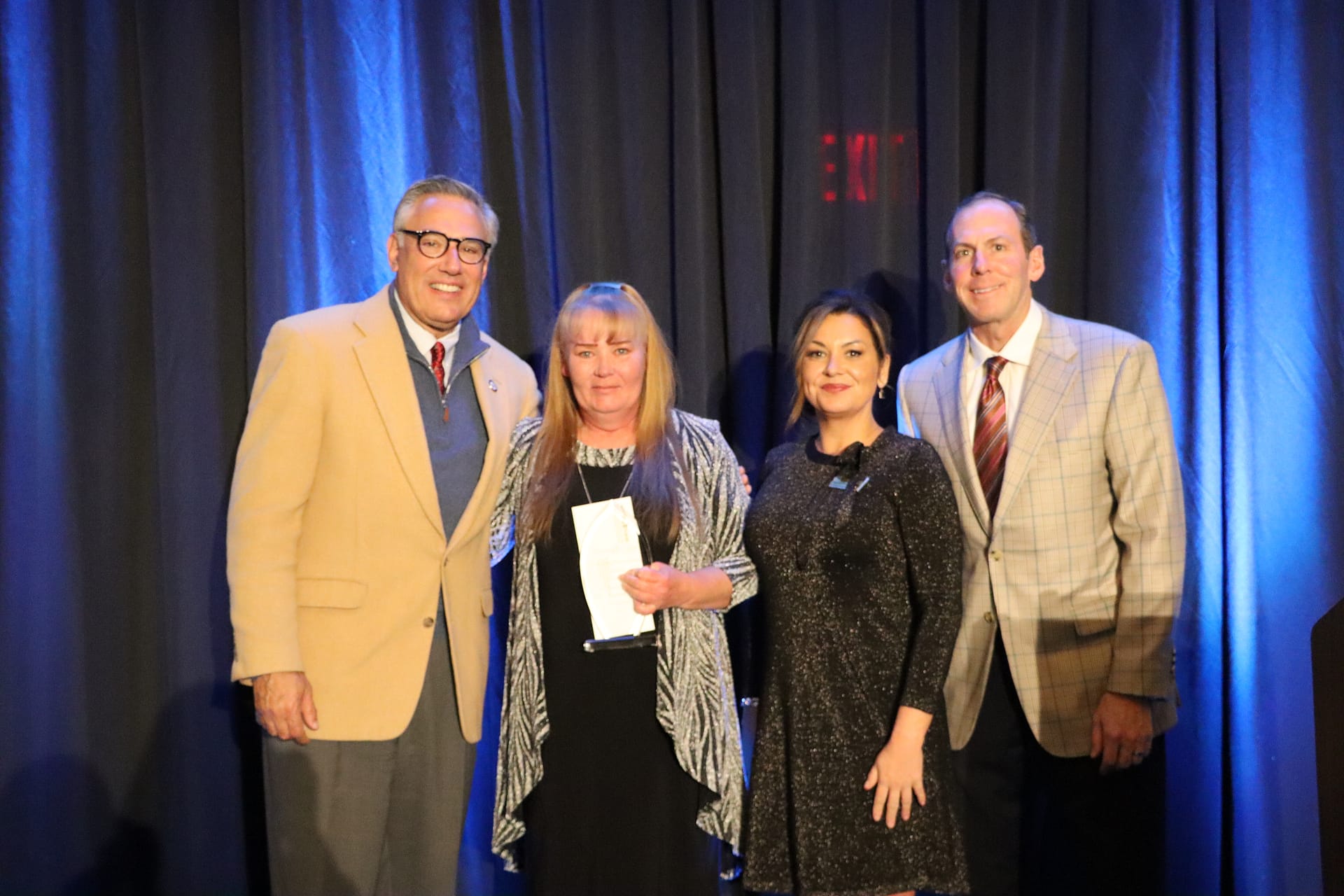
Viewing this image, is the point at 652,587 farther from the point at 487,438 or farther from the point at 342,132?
the point at 342,132

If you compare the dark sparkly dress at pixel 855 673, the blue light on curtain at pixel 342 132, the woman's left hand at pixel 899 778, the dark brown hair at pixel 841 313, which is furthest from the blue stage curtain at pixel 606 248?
the woman's left hand at pixel 899 778

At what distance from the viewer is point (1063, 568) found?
2352 mm

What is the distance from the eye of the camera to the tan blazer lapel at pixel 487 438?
234 cm

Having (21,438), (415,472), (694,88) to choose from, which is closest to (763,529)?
(415,472)

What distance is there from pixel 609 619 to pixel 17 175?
233 centimetres

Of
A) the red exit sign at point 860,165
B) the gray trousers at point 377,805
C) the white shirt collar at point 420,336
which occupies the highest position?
the red exit sign at point 860,165

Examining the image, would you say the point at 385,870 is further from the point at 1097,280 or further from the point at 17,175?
the point at 1097,280

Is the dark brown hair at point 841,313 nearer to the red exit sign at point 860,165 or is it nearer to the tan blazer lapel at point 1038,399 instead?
the tan blazer lapel at point 1038,399

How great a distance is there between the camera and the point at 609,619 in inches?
85.4

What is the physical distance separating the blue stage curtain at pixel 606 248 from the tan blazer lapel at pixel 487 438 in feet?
2.02

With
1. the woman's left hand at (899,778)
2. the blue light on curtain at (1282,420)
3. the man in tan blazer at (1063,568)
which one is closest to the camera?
the woman's left hand at (899,778)

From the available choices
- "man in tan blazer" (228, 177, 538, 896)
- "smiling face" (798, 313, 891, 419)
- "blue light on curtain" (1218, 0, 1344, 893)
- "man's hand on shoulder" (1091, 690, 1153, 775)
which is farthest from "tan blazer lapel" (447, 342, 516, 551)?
"blue light on curtain" (1218, 0, 1344, 893)

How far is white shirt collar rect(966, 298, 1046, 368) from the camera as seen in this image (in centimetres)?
246

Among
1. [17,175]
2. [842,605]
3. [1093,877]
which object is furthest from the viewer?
[17,175]
